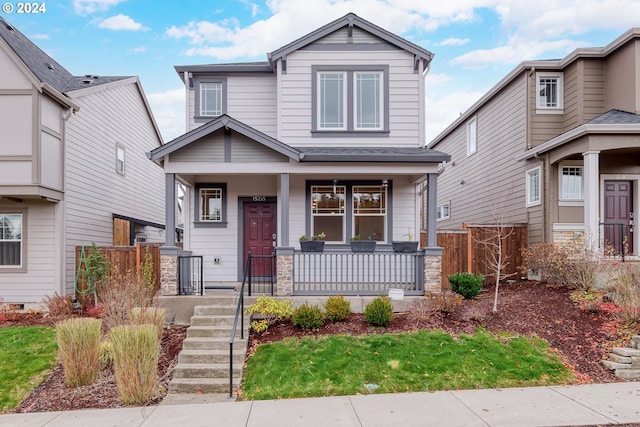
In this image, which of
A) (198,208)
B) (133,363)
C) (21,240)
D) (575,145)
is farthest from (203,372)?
(575,145)

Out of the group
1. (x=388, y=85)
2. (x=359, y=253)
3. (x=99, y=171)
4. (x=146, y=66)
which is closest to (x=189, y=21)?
(x=146, y=66)

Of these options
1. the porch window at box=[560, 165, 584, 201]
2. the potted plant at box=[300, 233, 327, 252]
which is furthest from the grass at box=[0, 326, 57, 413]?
the porch window at box=[560, 165, 584, 201]

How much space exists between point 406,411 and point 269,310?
3.56 m

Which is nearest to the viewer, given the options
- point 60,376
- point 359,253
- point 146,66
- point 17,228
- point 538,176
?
point 60,376

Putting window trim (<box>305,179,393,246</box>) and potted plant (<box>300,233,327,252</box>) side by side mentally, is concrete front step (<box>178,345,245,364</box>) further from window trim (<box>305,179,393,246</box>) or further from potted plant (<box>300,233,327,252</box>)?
window trim (<box>305,179,393,246</box>)

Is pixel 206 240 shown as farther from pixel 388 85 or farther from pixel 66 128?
pixel 388 85

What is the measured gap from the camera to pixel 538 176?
12.4 metres

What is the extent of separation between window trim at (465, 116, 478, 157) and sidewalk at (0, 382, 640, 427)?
1217 centimetres

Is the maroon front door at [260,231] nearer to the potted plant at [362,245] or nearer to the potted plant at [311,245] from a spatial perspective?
the potted plant at [311,245]

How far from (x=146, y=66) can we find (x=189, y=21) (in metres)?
4.24

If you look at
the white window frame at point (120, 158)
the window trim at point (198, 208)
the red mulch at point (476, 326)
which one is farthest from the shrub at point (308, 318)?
the white window frame at point (120, 158)

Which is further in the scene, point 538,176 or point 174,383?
point 538,176

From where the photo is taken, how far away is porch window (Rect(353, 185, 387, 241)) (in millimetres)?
10906

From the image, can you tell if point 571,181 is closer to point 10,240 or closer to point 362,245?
point 362,245
